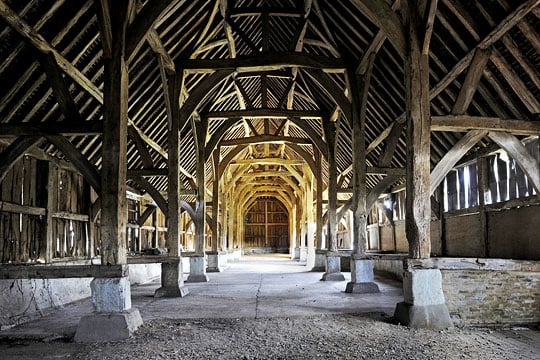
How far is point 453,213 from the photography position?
1042 cm

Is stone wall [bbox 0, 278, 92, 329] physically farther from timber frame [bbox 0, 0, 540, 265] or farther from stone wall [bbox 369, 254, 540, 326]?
stone wall [bbox 369, 254, 540, 326]

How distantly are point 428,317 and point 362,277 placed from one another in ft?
11.0

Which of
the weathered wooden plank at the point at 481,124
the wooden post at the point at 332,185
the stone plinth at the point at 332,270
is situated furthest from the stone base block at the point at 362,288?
the weathered wooden plank at the point at 481,124

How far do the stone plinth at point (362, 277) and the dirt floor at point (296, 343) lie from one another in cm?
283

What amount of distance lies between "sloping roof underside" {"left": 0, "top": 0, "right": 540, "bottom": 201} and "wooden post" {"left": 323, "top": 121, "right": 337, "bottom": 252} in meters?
0.43

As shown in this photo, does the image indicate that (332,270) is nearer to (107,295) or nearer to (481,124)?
(481,124)

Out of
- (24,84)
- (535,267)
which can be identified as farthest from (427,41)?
(24,84)

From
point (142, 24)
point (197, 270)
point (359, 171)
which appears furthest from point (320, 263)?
point (142, 24)

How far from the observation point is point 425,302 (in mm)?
5934

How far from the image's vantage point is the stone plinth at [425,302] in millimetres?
5867

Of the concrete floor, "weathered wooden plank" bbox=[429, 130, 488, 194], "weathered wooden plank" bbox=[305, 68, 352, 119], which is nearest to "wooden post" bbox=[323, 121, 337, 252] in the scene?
the concrete floor

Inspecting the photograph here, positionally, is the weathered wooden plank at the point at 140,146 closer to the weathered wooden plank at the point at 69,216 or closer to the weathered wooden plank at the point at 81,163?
the weathered wooden plank at the point at 69,216

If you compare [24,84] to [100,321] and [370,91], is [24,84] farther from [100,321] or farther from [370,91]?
[370,91]

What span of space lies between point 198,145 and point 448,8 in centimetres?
788
